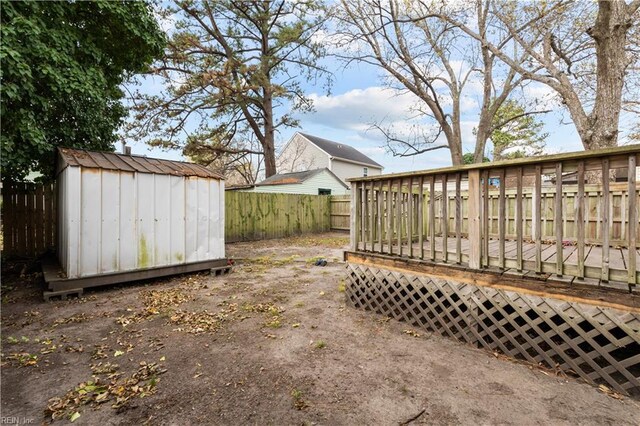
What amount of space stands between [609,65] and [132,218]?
961 cm

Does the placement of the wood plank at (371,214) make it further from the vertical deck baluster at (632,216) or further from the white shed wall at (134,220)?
the white shed wall at (134,220)

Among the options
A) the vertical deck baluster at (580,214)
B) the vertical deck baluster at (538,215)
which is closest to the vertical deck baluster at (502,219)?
the vertical deck baluster at (538,215)

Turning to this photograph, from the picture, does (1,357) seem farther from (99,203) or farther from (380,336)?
(380,336)

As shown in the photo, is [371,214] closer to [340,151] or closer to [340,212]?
[340,212]

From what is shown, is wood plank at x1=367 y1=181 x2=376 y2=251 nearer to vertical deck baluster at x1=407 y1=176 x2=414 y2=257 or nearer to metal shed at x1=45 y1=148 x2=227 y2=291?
vertical deck baluster at x1=407 y1=176 x2=414 y2=257

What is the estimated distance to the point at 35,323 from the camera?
11.9ft

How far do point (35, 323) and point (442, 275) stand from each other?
4.83 metres

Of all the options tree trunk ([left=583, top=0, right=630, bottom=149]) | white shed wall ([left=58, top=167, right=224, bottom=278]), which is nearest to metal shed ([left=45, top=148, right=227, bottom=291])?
white shed wall ([left=58, top=167, right=224, bottom=278])

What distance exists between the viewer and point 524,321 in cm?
296

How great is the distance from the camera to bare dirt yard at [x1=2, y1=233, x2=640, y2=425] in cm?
204

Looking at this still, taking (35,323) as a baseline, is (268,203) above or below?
above

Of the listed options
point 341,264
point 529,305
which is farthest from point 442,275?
point 341,264

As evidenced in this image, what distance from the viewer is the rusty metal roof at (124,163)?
475cm

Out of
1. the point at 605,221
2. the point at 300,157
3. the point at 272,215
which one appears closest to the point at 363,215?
the point at 605,221
